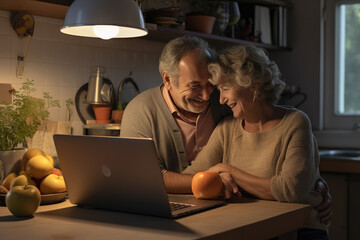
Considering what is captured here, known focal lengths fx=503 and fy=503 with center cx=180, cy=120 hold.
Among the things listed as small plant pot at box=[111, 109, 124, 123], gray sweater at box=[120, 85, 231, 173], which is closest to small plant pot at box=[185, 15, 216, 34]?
small plant pot at box=[111, 109, 124, 123]

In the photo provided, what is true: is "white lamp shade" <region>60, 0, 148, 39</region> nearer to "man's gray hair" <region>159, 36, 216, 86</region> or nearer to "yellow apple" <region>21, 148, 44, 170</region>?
"man's gray hair" <region>159, 36, 216, 86</region>

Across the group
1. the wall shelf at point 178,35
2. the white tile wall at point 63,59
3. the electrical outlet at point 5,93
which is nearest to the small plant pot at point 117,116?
the white tile wall at point 63,59

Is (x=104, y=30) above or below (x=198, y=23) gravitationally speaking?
below

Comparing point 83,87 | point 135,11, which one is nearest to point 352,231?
point 83,87

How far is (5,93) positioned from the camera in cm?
240

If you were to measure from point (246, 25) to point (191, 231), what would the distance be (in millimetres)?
2582

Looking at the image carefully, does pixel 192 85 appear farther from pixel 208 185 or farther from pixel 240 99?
pixel 208 185

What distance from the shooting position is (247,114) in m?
2.01

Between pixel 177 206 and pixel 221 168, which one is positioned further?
pixel 221 168

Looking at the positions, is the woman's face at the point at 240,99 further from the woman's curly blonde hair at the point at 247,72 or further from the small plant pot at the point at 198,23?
the small plant pot at the point at 198,23

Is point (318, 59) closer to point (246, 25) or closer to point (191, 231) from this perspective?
point (246, 25)

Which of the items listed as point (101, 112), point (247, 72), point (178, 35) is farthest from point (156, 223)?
point (178, 35)

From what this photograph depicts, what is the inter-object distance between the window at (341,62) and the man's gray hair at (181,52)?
1.93 metres

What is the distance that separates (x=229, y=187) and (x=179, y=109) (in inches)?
23.2
